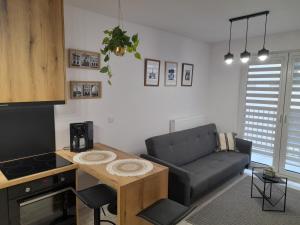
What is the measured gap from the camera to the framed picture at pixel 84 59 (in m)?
2.42

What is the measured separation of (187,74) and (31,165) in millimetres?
2896

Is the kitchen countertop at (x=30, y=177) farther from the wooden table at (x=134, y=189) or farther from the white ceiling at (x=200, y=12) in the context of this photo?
the white ceiling at (x=200, y=12)

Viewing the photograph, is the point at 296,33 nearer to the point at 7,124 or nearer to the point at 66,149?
the point at 66,149

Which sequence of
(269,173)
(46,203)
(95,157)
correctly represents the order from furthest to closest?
1. (269,173)
2. (95,157)
3. (46,203)

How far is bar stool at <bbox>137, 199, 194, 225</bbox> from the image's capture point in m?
1.48

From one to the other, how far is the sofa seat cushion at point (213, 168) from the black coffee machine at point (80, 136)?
4.07 feet

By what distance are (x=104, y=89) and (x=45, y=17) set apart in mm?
1069

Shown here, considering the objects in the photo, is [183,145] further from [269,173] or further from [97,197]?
[97,197]

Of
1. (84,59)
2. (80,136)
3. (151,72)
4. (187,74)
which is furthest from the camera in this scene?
(187,74)

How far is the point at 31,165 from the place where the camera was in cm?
197

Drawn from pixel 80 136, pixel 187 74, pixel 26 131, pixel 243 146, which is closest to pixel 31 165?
pixel 26 131

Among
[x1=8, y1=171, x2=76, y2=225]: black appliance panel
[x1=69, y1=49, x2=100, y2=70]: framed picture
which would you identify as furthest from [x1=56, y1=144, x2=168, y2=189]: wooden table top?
[x1=69, y1=49, x2=100, y2=70]: framed picture

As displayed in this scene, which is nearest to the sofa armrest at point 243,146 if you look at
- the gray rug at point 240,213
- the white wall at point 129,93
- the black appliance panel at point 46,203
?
the gray rug at point 240,213

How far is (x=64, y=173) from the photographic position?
1.95 metres
